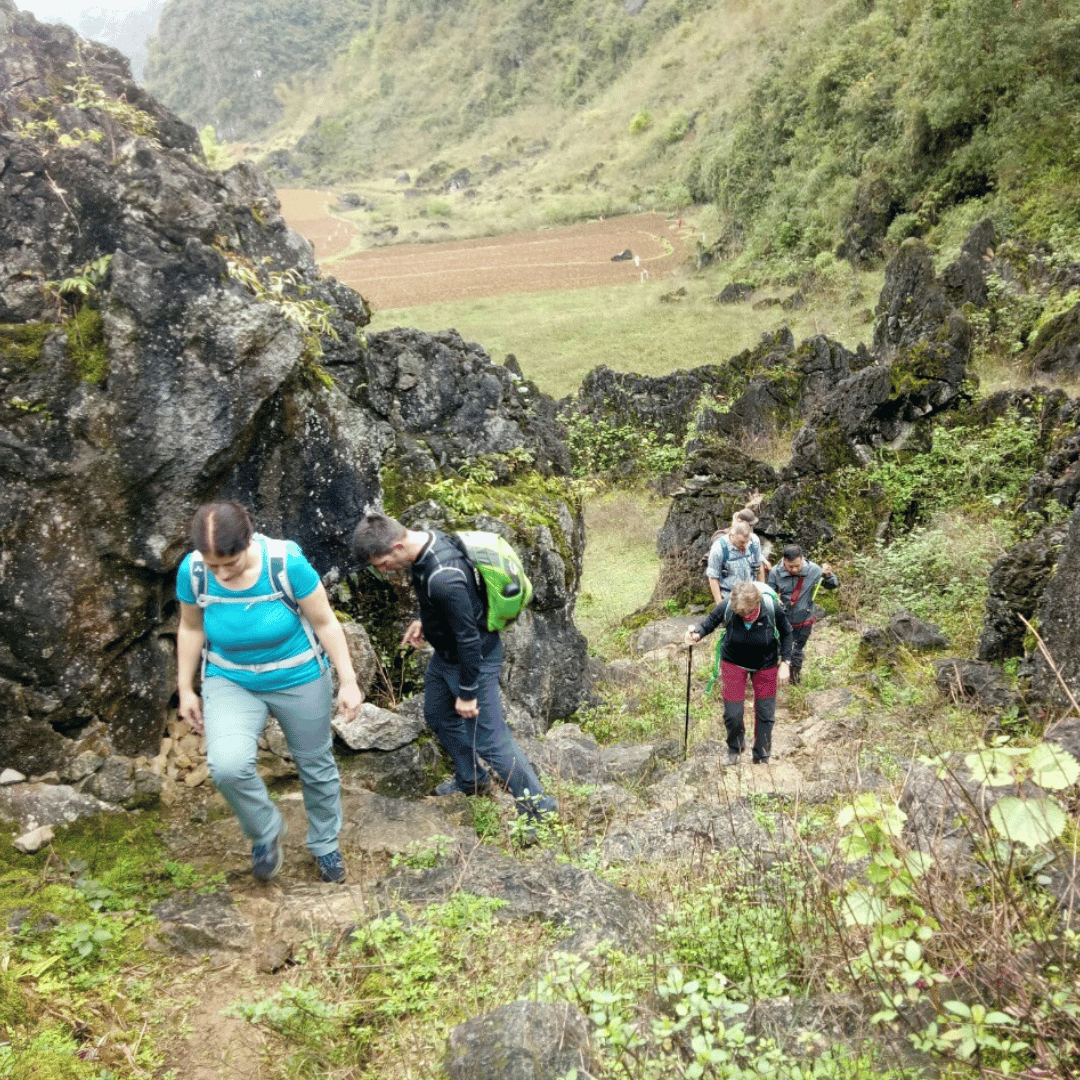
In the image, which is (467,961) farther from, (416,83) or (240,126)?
(240,126)

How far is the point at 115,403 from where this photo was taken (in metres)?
3.99

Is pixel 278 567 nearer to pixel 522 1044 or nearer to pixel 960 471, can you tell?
pixel 522 1044

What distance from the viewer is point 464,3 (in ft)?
276

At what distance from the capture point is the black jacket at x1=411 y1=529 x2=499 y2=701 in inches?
148

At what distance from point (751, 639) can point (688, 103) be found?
57.0 m

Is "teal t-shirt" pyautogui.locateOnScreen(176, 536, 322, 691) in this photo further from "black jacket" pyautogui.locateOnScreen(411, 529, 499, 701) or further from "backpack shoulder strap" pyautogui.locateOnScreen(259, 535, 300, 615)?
"black jacket" pyautogui.locateOnScreen(411, 529, 499, 701)

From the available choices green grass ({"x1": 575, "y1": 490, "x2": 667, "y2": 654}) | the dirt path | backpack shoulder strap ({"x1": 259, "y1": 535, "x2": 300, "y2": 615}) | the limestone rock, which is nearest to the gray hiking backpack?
backpack shoulder strap ({"x1": 259, "y1": 535, "x2": 300, "y2": 615})

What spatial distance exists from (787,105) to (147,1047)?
38088 millimetres

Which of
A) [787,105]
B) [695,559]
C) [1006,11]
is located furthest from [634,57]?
[695,559]

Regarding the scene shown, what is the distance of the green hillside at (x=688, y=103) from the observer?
2178cm

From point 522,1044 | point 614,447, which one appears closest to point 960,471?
point 614,447

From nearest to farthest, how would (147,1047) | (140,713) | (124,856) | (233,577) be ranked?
(147,1047)
(233,577)
(124,856)
(140,713)

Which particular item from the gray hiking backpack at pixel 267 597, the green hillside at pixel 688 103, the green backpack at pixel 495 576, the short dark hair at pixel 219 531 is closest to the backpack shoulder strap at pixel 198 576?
the gray hiking backpack at pixel 267 597

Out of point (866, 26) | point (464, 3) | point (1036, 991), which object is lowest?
point (1036, 991)
